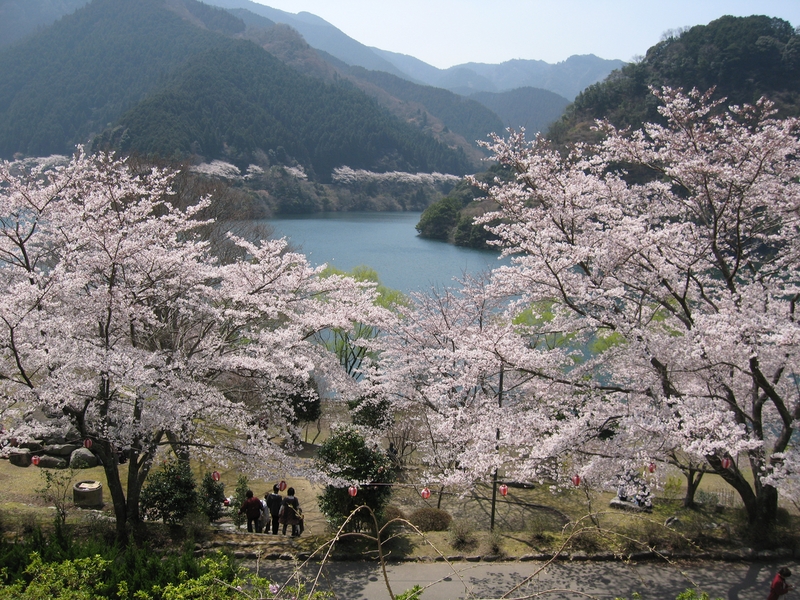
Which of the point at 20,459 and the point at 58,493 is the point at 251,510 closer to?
the point at 58,493

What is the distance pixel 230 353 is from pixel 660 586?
Result: 6.18m

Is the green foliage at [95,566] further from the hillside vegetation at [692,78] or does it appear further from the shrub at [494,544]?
the hillside vegetation at [692,78]

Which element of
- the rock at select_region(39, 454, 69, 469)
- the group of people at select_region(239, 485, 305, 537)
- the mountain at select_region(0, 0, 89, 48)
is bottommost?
the rock at select_region(39, 454, 69, 469)

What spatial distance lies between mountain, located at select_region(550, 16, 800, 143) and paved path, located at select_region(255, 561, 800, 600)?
35.9 metres

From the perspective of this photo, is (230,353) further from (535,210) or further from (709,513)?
(709,513)

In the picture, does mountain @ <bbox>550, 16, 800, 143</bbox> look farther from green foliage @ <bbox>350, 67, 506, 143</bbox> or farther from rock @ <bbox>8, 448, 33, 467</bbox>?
green foliage @ <bbox>350, 67, 506, 143</bbox>

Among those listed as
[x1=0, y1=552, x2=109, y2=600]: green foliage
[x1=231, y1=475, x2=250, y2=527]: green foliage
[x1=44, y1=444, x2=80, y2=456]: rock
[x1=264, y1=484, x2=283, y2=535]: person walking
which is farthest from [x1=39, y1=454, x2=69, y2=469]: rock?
[x1=0, y1=552, x2=109, y2=600]: green foliage

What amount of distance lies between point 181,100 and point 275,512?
60940mm

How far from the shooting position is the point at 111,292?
658 cm

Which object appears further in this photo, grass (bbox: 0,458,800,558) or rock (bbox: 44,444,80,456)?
rock (bbox: 44,444,80,456)

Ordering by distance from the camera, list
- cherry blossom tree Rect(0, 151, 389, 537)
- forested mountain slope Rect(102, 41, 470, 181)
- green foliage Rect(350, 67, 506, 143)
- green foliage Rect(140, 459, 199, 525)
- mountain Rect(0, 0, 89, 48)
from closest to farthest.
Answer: cherry blossom tree Rect(0, 151, 389, 537) → green foliage Rect(140, 459, 199, 525) → forested mountain slope Rect(102, 41, 470, 181) → mountain Rect(0, 0, 89, 48) → green foliage Rect(350, 67, 506, 143)

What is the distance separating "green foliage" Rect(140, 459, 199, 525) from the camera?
743 centimetres

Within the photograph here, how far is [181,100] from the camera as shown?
5991 centimetres

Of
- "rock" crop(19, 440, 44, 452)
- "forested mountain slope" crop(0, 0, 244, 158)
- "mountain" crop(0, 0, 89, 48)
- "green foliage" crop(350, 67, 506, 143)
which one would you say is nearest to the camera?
"rock" crop(19, 440, 44, 452)
